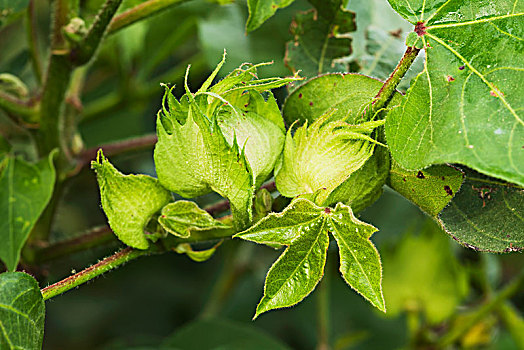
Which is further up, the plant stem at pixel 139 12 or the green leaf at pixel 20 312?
the plant stem at pixel 139 12

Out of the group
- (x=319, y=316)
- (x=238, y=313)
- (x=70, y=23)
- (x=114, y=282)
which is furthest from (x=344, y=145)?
(x=114, y=282)

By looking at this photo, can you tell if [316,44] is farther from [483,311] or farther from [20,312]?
[483,311]

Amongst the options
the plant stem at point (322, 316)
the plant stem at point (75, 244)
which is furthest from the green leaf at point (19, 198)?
the plant stem at point (322, 316)

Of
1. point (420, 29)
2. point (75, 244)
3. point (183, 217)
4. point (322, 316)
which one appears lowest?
point (322, 316)

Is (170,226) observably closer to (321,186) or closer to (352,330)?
(321,186)

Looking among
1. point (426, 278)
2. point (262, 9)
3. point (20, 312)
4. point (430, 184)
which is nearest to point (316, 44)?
point (262, 9)

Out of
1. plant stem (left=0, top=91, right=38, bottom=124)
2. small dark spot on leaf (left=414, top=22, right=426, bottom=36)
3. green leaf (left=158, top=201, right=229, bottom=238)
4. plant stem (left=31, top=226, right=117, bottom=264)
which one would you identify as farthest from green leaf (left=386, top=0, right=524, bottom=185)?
plant stem (left=0, top=91, right=38, bottom=124)

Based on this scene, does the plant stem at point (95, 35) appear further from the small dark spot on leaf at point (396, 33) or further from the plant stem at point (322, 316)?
the plant stem at point (322, 316)
